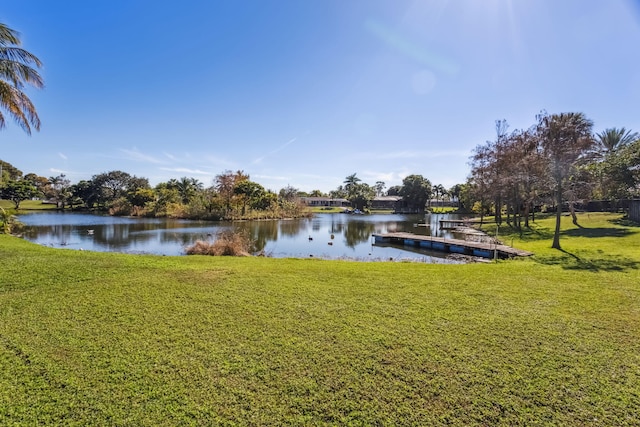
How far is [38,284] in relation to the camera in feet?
21.6

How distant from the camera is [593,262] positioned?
1023cm

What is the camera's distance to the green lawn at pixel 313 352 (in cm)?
290

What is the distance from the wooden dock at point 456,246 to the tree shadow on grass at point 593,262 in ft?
5.93

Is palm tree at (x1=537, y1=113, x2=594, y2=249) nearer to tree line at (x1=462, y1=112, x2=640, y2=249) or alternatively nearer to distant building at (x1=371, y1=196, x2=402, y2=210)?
tree line at (x1=462, y1=112, x2=640, y2=249)

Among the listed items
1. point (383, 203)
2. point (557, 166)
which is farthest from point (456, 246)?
point (383, 203)

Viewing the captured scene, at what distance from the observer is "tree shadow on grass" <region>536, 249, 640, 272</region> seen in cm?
934

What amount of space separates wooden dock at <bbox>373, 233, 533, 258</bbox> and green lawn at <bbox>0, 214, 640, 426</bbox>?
7944mm

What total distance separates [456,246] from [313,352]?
55.0 ft

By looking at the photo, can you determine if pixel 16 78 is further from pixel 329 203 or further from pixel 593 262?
pixel 329 203

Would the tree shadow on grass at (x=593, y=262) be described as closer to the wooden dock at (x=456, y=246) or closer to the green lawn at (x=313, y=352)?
the wooden dock at (x=456, y=246)

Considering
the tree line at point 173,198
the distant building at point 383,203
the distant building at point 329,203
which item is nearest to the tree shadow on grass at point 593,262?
the tree line at point 173,198

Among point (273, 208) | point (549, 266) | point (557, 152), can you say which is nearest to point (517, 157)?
point (557, 152)

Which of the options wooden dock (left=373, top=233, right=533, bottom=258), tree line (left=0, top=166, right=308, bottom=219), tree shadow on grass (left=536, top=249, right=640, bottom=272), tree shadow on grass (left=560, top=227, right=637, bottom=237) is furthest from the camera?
tree line (left=0, top=166, right=308, bottom=219)

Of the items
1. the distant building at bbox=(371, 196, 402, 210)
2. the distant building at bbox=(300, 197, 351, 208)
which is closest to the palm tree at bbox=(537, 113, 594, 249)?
the distant building at bbox=(371, 196, 402, 210)
